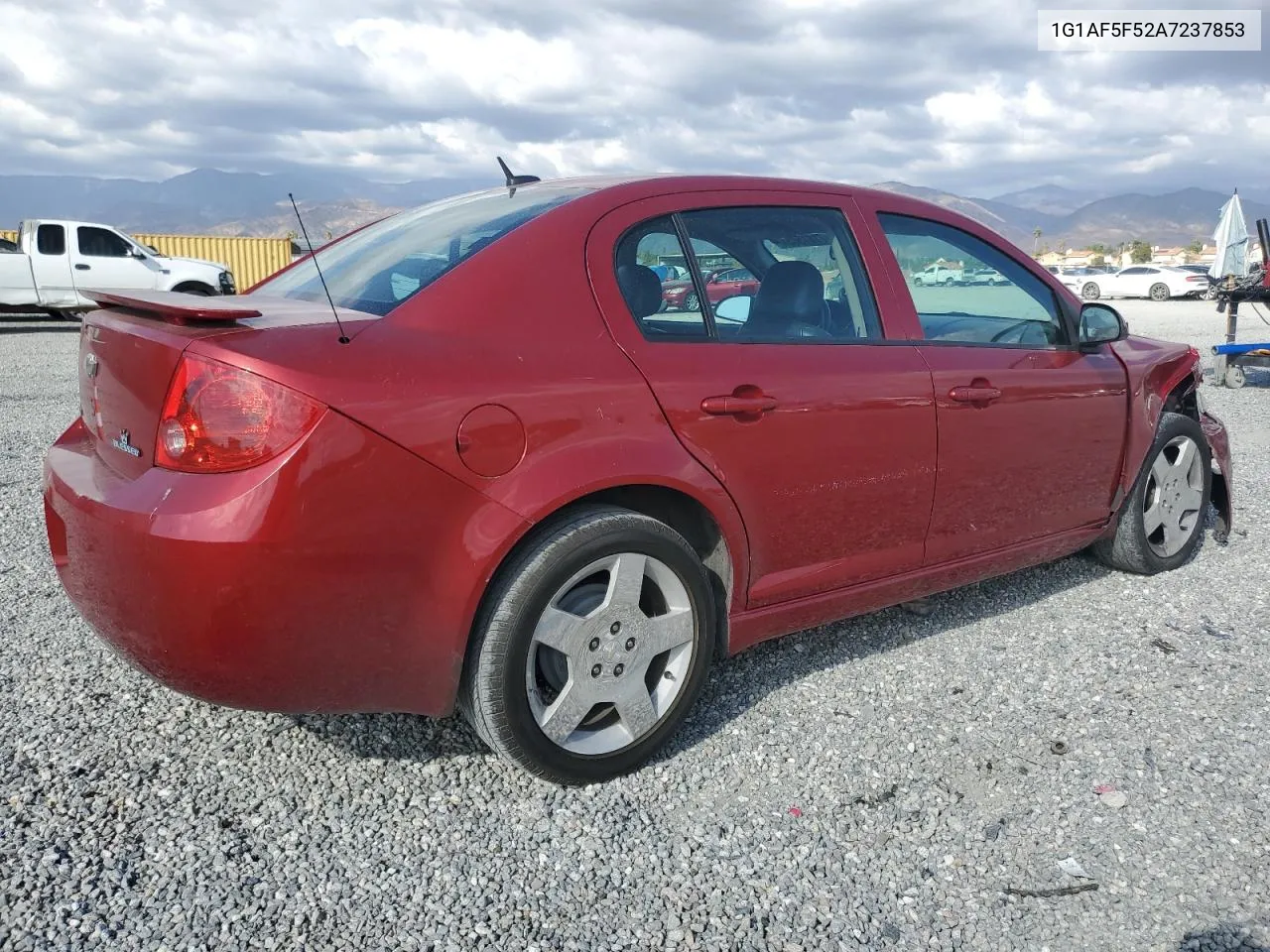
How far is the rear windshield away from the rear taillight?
428mm

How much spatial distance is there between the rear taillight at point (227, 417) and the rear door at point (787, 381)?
0.88 m

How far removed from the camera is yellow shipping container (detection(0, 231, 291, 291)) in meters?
27.9

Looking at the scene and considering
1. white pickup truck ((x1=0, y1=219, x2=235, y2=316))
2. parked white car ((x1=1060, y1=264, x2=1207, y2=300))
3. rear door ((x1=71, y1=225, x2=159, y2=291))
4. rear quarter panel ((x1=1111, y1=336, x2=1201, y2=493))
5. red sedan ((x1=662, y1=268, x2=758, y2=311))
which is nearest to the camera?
red sedan ((x1=662, y1=268, x2=758, y2=311))

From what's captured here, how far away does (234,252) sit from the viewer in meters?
28.1

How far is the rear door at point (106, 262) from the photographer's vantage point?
16391mm

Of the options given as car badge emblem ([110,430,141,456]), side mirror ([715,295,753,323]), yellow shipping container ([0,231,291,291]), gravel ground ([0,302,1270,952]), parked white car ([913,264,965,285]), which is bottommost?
gravel ground ([0,302,1270,952])

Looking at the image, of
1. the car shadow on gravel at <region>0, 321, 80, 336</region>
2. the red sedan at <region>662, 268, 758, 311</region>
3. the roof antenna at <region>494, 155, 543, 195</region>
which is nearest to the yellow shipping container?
the car shadow on gravel at <region>0, 321, 80, 336</region>

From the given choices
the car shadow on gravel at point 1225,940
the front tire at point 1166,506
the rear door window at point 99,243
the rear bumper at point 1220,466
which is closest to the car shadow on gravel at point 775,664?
the front tire at point 1166,506

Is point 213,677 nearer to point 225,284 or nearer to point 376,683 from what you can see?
point 376,683

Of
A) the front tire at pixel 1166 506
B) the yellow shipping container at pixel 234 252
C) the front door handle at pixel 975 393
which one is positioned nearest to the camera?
the front door handle at pixel 975 393

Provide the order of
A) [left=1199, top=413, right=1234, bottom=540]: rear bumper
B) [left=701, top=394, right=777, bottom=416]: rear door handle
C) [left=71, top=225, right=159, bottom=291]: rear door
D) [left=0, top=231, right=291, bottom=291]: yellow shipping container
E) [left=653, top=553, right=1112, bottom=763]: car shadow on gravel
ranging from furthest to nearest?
1. [left=0, top=231, right=291, bottom=291]: yellow shipping container
2. [left=71, top=225, right=159, bottom=291]: rear door
3. [left=1199, top=413, right=1234, bottom=540]: rear bumper
4. [left=653, top=553, right=1112, bottom=763]: car shadow on gravel
5. [left=701, top=394, right=777, bottom=416]: rear door handle

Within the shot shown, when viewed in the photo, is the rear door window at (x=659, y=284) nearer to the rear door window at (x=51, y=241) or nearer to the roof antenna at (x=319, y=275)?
the roof antenna at (x=319, y=275)

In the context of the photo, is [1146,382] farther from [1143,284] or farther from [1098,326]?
[1143,284]

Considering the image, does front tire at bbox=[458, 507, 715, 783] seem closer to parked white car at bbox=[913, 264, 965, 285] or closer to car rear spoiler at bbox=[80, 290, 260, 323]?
car rear spoiler at bbox=[80, 290, 260, 323]
